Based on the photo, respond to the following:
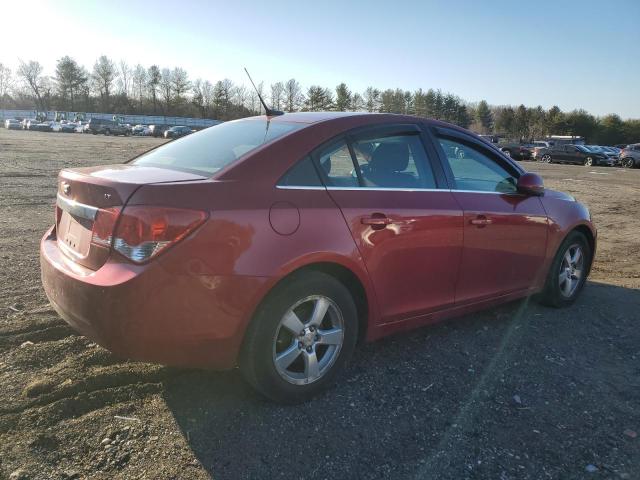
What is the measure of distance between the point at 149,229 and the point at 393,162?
70.1 inches

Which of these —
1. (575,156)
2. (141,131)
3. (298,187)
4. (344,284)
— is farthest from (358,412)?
(141,131)

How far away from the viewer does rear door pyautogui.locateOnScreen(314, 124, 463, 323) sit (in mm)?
3109

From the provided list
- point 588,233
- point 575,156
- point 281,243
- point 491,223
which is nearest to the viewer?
point 281,243

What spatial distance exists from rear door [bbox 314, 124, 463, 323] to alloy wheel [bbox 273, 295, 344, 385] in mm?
365

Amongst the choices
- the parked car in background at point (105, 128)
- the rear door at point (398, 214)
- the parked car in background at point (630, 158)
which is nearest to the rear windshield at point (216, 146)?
the rear door at point (398, 214)

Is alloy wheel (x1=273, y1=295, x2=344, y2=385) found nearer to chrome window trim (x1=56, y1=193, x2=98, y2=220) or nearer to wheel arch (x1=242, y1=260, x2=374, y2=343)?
wheel arch (x1=242, y1=260, x2=374, y2=343)

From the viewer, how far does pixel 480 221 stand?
12.4 feet

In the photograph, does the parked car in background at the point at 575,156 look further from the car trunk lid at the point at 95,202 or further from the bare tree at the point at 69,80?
the bare tree at the point at 69,80

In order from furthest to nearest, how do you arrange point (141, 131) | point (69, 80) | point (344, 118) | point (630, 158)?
point (69, 80) < point (141, 131) < point (630, 158) < point (344, 118)

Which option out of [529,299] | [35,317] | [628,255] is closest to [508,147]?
[628,255]

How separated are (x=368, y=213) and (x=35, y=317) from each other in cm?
274

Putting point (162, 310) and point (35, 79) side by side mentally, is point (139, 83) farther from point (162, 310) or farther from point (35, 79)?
point (162, 310)

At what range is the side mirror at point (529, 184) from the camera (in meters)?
4.24

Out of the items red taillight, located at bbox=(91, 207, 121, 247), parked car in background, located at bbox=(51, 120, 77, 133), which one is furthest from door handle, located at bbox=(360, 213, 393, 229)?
parked car in background, located at bbox=(51, 120, 77, 133)
